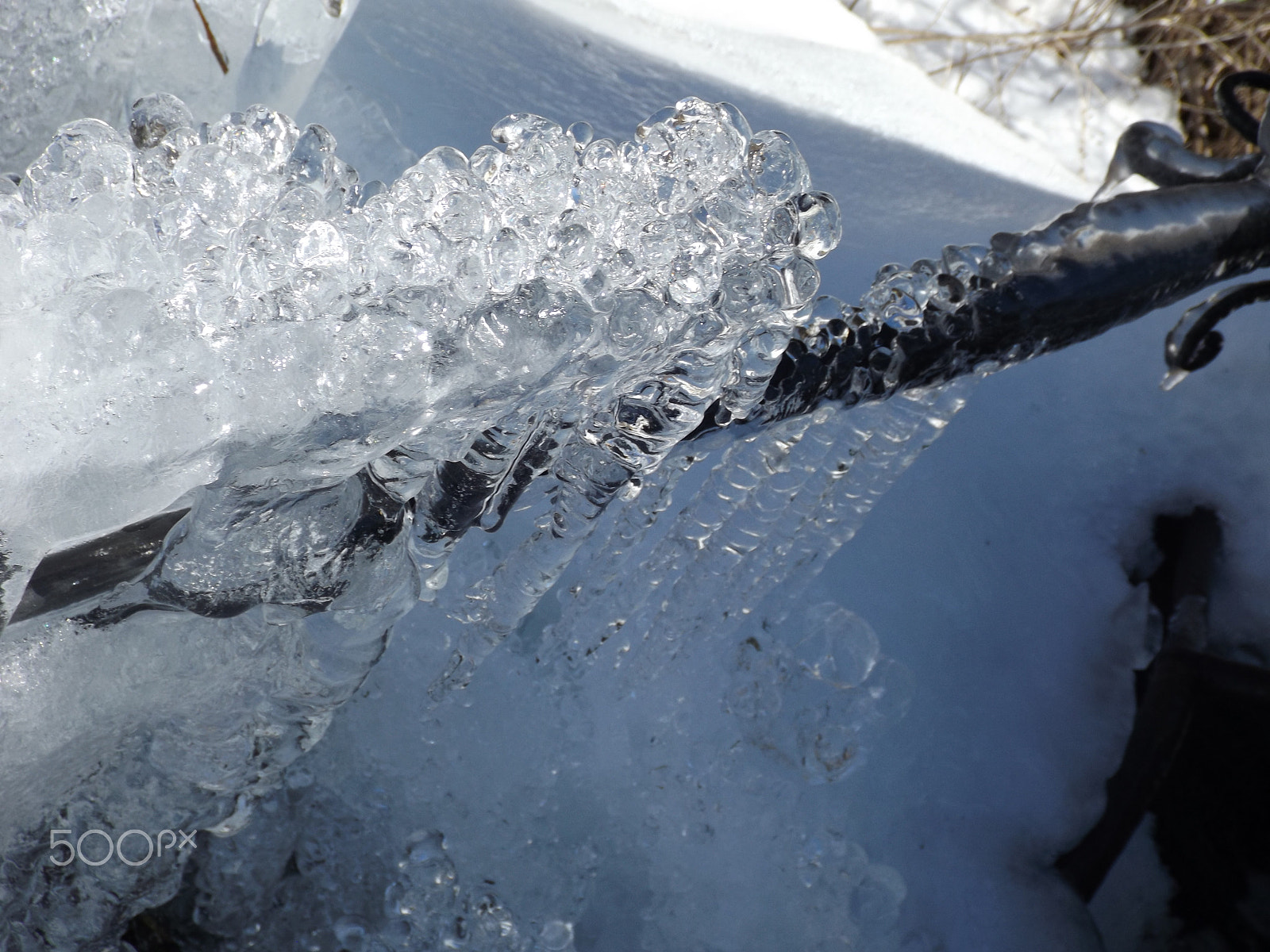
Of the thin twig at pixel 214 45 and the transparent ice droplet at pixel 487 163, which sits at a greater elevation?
the transparent ice droplet at pixel 487 163

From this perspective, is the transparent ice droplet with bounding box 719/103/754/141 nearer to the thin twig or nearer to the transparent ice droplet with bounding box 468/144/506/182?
the transparent ice droplet with bounding box 468/144/506/182

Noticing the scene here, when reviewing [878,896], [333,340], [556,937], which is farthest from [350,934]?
[333,340]

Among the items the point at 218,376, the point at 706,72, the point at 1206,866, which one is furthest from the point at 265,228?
the point at 1206,866

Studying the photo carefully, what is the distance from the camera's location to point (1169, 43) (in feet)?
8.65

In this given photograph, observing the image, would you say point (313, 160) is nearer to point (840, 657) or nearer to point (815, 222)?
point (815, 222)

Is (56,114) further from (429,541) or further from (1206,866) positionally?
(1206,866)

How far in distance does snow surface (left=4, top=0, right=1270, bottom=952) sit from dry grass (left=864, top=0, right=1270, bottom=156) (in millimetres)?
1133

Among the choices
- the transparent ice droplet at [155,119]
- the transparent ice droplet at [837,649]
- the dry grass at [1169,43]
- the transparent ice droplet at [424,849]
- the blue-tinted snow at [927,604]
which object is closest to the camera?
the transparent ice droplet at [155,119]

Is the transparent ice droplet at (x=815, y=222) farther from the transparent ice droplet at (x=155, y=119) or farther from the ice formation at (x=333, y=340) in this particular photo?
the transparent ice droplet at (x=155, y=119)

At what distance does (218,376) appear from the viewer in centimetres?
54

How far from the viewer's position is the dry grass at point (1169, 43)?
2.56 m

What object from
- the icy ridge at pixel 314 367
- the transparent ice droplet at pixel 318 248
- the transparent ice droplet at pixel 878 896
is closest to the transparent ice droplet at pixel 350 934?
the icy ridge at pixel 314 367

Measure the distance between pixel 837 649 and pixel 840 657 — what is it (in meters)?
0.01

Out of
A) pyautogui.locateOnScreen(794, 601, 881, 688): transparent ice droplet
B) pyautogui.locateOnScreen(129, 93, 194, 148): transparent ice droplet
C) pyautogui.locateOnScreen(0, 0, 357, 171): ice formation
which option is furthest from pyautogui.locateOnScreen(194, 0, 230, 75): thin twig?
pyautogui.locateOnScreen(794, 601, 881, 688): transparent ice droplet
